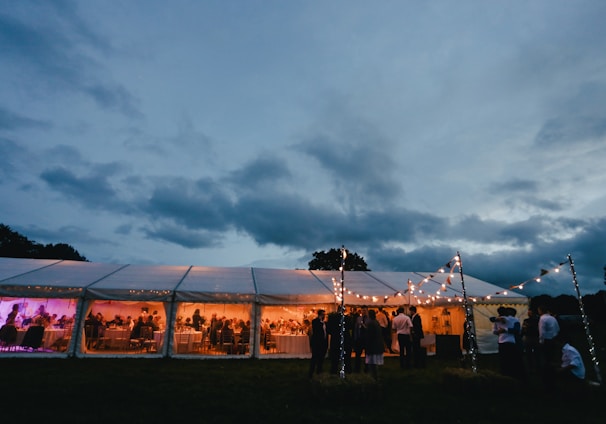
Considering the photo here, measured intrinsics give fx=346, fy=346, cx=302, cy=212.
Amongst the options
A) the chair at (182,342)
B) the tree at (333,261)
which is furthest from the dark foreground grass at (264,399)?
the tree at (333,261)

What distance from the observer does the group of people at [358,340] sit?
6.53m

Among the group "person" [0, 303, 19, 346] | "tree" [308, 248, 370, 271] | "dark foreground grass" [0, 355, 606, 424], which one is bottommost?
"dark foreground grass" [0, 355, 606, 424]

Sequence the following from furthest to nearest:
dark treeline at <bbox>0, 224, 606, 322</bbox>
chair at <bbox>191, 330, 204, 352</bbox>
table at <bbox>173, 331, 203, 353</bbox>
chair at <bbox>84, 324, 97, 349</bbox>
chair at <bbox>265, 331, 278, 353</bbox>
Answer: dark treeline at <bbox>0, 224, 606, 322</bbox> → chair at <bbox>265, 331, 278, 353</bbox> → chair at <bbox>191, 330, 204, 352</bbox> → chair at <bbox>84, 324, 97, 349</bbox> → table at <bbox>173, 331, 203, 353</bbox>

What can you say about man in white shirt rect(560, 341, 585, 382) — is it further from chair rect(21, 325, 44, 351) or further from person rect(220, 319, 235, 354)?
chair rect(21, 325, 44, 351)

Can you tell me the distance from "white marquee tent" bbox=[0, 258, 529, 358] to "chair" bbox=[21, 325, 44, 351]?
133 millimetres

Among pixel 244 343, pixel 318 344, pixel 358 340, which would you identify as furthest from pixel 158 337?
pixel 358 340

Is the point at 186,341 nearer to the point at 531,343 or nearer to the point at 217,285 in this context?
the point at 217,285

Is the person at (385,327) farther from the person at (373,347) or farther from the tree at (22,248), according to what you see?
the tree at (22,248)

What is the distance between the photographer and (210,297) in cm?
912

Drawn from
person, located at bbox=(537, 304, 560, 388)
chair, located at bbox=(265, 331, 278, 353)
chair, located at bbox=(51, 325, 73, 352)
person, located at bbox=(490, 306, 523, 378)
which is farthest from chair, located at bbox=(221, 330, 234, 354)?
person, located at bbox=(537, 304, 560, 388)

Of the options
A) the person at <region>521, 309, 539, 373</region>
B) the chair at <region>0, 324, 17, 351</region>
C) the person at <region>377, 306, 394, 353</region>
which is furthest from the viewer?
the person at <region>377, 306, 394, 353</region>

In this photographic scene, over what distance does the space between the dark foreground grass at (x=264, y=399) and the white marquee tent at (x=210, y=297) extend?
206 centimetres

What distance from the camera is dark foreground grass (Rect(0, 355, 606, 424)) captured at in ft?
13.6

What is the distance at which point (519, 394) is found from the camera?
5430mm
